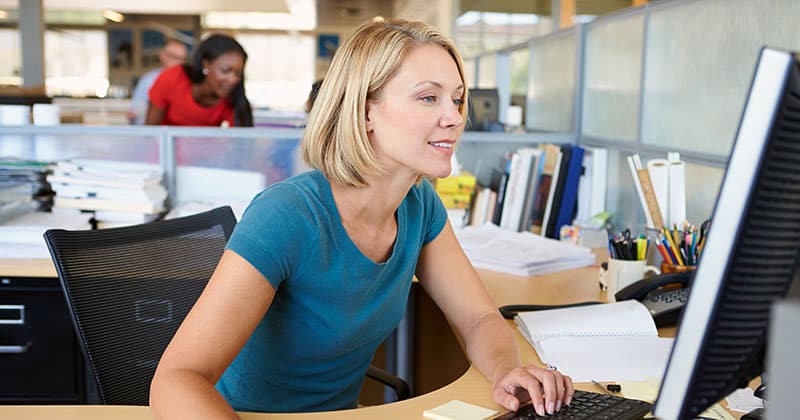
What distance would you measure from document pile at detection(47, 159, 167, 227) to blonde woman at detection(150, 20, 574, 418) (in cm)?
120

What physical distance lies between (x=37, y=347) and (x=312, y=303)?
110 centimetres

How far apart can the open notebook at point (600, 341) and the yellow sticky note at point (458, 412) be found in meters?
0.22

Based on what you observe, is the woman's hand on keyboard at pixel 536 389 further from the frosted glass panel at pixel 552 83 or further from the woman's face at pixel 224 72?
the woman's face at pixel 224 72

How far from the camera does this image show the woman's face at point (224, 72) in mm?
3385

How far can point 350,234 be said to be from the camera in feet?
4.28

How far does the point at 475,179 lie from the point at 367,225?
4.65 feet

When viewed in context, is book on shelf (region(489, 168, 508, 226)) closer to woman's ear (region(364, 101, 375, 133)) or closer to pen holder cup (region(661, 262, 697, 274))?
pen holder cup (region(661, 262, 697, 274))

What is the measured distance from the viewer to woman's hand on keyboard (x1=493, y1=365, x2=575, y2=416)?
1042 millimetres

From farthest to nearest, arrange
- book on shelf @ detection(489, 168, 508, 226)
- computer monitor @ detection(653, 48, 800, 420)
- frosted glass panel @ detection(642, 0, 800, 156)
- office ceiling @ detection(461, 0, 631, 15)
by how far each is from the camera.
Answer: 1. office ceiling @ detection(461, 0, 631, 15)
2. book on shelf @ detection(489, 168, 508, 226)
3. frosted glass panel @ detection(642, 0, 800, 156)
4. computer monitor @ detection(653, 48, 800, 420)

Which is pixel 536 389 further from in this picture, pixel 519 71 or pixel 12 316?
pixel 519 71

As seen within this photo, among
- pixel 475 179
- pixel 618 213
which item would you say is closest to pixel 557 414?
pixel 618 213

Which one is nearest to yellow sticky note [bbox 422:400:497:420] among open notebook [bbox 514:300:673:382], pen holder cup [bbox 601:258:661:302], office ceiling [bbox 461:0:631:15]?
open notebook [bbox 514:300:673:382]

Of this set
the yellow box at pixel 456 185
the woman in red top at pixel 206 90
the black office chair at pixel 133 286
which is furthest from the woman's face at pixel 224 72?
the black office chair at pixel 133 286

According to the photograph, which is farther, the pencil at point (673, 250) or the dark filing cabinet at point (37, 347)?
the dark filing cabinet at point (37, 347)
